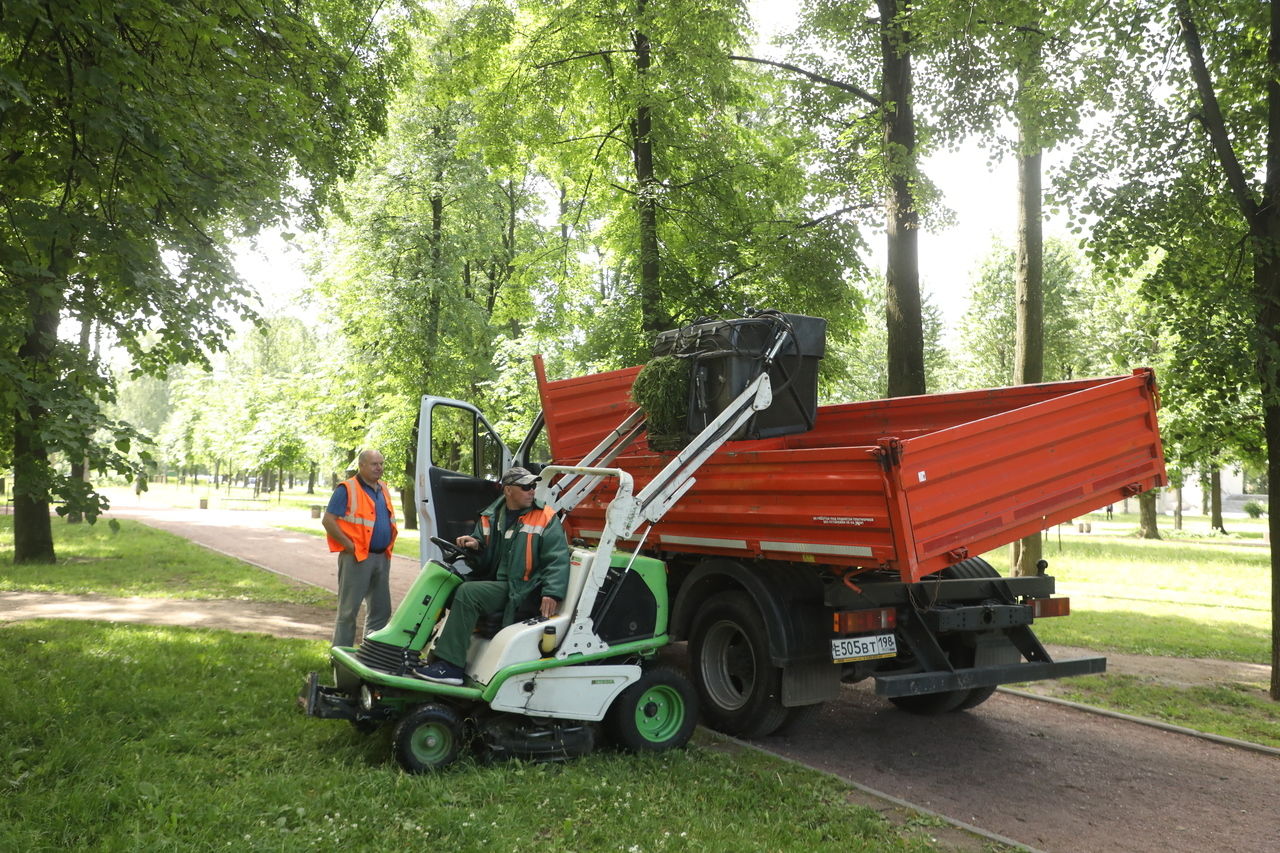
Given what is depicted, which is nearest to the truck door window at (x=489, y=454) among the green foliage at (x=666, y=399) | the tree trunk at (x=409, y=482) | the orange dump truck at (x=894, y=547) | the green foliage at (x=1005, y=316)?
the green foliage at (x=666, y=399)

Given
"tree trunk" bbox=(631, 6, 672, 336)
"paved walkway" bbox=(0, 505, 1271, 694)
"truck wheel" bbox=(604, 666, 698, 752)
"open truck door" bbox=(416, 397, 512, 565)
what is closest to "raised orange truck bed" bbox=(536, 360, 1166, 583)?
"truck wheel" bbox=(604, 666, 698, 752)

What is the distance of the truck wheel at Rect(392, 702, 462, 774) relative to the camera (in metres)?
4.83

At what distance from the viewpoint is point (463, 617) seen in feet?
17.4

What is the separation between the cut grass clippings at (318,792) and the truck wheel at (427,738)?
0.35 feet

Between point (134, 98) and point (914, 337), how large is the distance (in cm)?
826

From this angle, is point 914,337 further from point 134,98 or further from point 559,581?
point 134,98

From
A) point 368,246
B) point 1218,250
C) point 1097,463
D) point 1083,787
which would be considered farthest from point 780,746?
point 368,246

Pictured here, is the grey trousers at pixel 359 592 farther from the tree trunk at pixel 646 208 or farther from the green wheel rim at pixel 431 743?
the tree trunk at pixel 646 208

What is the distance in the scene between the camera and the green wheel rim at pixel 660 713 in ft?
18.0

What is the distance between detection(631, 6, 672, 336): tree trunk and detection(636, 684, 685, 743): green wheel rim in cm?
831

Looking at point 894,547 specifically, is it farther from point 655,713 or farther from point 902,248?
point 902,248

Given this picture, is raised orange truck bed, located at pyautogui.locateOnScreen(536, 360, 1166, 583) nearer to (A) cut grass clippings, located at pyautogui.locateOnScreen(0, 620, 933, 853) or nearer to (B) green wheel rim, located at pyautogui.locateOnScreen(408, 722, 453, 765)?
(A) cut grass clippings, located at pyautogui.locateOnScreen(0, 620, 933, 853)

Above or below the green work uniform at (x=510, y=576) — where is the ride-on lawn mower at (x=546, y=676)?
below

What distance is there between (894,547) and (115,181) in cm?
558
